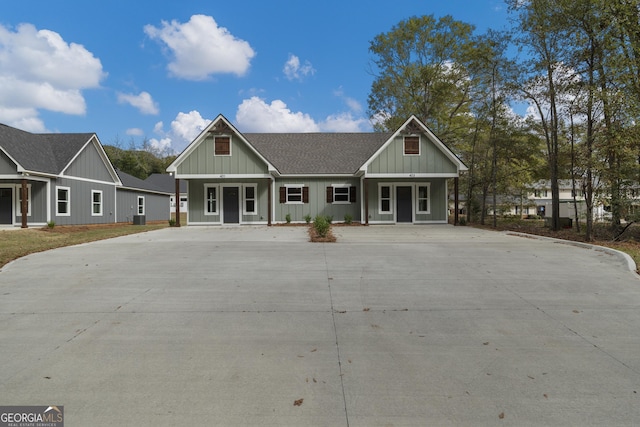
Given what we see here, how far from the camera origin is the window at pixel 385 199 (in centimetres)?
2056

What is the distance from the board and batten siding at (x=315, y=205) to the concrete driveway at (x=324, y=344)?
1361 cm

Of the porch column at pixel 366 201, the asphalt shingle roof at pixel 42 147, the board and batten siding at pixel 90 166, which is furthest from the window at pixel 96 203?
the porch column at pixel 366 201

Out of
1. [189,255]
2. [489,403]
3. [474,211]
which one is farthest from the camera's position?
[474,211]

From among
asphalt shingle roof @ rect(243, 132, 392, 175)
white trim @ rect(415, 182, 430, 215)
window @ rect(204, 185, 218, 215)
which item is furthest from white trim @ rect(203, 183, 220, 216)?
white trim @ rect(415, 182, 430, 215)

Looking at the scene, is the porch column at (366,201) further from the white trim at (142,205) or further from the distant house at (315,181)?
the white trim at (142,205)

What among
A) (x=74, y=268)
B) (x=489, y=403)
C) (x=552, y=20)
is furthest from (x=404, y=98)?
(x=489, y=403)

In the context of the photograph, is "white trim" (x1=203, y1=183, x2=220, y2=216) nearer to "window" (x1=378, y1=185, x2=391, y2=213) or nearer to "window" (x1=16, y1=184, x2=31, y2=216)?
"window" (x1=16, y1=184, x2=31, y2=216)

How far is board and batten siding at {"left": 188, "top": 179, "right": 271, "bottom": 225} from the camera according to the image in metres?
20.2

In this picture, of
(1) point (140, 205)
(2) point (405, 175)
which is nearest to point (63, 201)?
(1) point (140, 205)

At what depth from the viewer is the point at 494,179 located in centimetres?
1811

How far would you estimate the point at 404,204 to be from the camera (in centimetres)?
2067

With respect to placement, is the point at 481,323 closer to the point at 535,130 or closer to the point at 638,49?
the point at 638,49

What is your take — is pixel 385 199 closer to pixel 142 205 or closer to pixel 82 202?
pixel 82 202

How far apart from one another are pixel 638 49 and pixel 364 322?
12630mm
